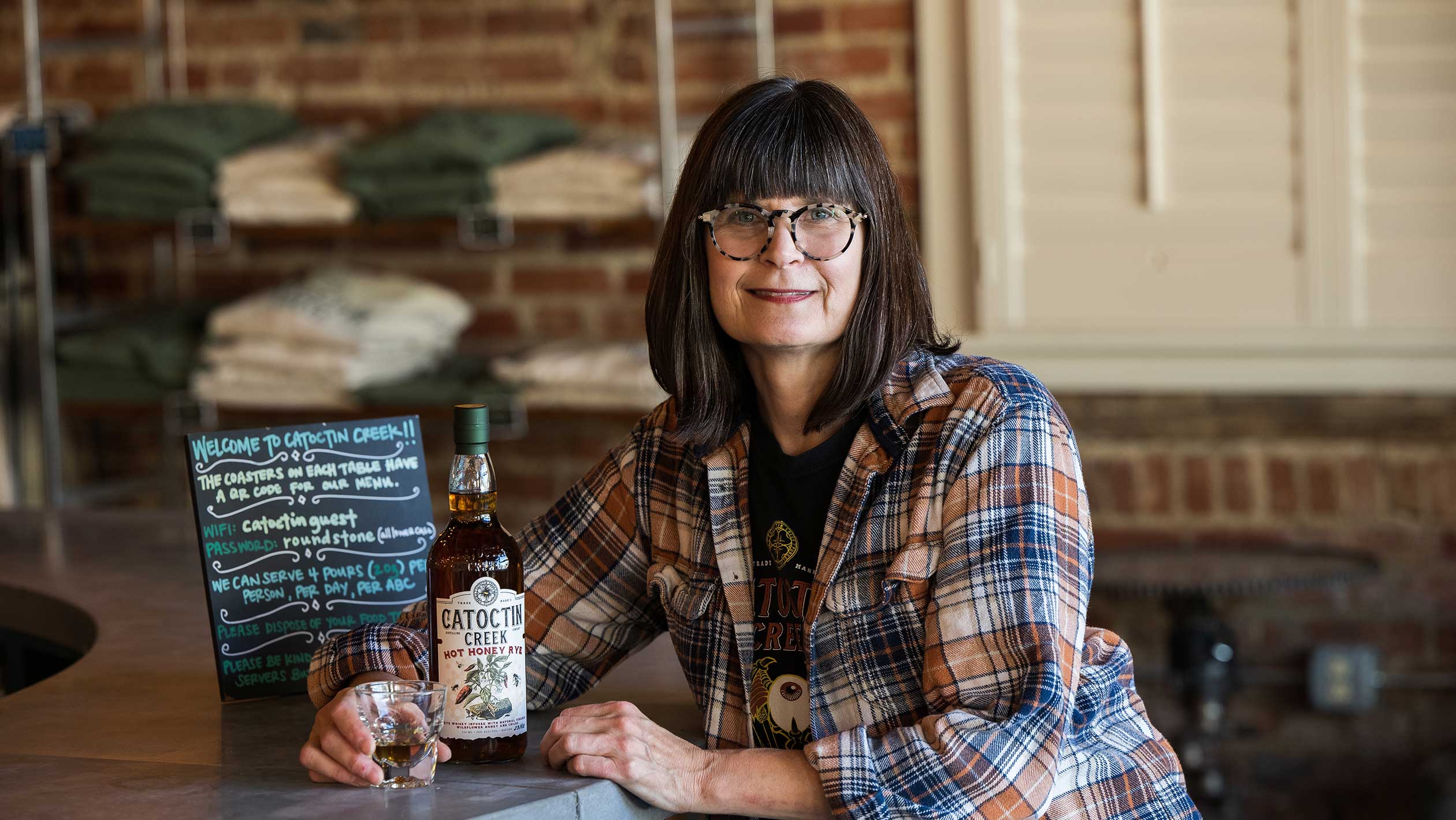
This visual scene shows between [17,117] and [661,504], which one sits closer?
[661,504]

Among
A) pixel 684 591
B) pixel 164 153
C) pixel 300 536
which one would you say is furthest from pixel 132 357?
pixel 684 591

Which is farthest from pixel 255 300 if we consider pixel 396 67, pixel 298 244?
pixel 396 67

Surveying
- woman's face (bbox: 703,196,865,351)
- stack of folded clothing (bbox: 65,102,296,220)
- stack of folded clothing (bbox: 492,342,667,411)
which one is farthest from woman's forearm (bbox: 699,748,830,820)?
stack of folded clothing (bbox: 65,102,296,220)

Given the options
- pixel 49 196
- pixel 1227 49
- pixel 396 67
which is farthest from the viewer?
pixel 49 196

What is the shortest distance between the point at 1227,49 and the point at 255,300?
2.02 metres

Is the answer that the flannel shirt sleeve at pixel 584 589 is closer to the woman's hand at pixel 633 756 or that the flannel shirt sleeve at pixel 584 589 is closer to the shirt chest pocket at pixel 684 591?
the shirt chest pocket at pixel 684 591

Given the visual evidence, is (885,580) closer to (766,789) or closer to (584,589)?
(766,789)

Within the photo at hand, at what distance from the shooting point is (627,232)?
342 cm

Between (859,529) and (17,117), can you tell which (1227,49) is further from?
(17,117)

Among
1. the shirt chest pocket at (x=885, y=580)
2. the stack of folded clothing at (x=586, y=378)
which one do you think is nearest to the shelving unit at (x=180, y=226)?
the stack of folded clothing at (x=586, y=378)

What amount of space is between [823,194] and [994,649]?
45cm

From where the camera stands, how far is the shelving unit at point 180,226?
3.14 meters

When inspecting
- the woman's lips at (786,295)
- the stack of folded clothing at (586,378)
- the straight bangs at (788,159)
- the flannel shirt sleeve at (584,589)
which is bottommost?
the flannel shirt sleeve at (584,589)

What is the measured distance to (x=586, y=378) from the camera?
312cm
